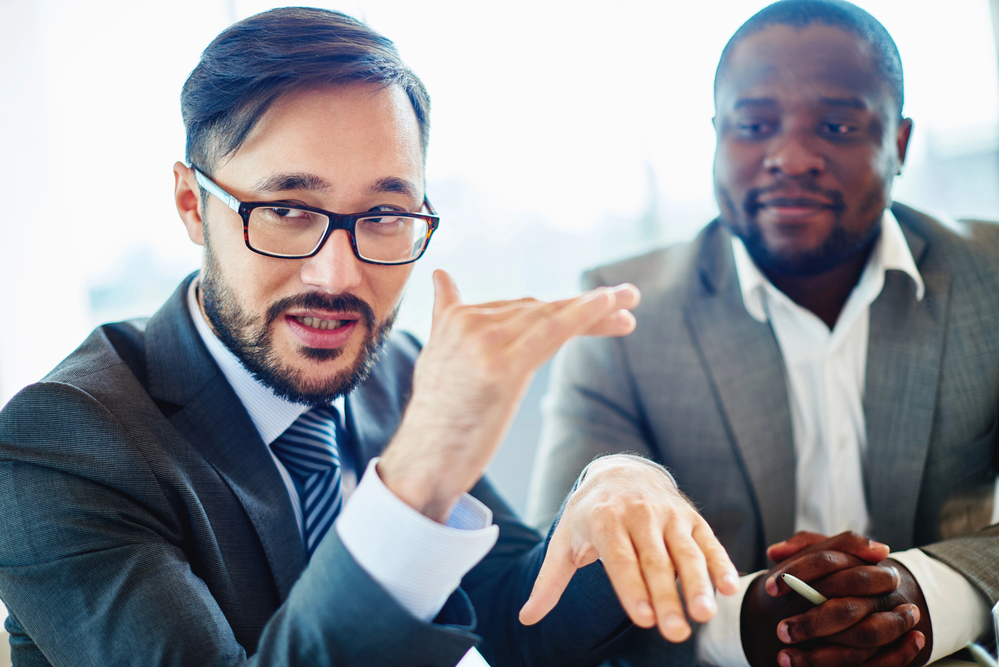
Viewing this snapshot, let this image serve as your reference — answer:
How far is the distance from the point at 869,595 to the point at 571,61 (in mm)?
1742

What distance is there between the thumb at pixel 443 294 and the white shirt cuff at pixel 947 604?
83 centimetres

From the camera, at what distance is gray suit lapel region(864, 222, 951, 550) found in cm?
125

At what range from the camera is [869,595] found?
94 centimetres

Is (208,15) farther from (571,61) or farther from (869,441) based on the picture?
(869,441)

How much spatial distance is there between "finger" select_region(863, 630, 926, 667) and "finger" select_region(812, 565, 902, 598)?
64 mm

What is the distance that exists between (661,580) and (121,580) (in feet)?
1.81

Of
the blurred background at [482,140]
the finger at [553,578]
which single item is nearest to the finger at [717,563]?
the finger at [553,578]

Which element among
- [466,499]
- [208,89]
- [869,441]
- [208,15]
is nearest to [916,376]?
[869,441]

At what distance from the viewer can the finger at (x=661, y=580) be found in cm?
58

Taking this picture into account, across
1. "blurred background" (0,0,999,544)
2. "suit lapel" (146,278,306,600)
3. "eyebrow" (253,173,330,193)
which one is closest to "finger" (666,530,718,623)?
"suit lapel" (146,278,306,600)

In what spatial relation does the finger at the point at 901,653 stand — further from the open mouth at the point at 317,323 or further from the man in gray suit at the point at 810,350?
the open mouth at the point at 317,323

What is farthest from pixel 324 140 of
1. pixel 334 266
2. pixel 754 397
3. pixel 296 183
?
pixel 754 397

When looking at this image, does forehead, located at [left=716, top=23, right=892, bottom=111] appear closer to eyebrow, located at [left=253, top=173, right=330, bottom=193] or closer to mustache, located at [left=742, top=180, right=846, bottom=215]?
mustache, located at [left=742, top=180, right=846, bottom=215]

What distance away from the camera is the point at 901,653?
2.98 ft
